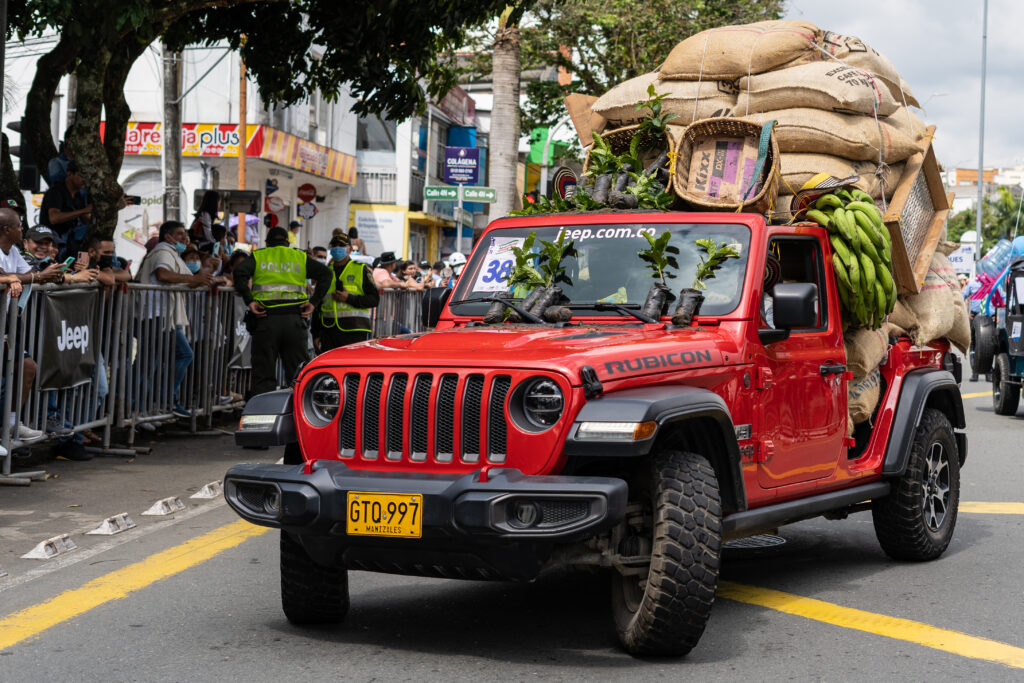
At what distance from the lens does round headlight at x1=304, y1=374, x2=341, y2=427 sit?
5.38 meters

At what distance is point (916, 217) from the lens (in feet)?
26.8

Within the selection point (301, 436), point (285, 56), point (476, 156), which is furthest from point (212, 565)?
point (476, 156)

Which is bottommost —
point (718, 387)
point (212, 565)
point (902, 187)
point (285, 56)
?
point (212, 565)

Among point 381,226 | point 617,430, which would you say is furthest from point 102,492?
point 381,226

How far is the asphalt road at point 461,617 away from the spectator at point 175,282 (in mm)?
3678

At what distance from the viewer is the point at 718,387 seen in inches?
224

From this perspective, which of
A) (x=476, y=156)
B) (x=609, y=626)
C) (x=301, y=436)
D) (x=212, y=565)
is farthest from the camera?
(x=476, y=156)

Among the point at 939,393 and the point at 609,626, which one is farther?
the point at 939,393

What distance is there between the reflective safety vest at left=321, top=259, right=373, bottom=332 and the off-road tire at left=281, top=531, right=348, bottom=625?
8.64 m

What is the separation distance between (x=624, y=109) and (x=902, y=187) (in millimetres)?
1691

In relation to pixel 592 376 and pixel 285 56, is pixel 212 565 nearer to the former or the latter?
pixel 592 376

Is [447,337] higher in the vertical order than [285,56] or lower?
lower

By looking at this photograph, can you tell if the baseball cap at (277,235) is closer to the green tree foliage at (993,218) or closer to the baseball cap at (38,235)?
the baseball cap at (38,235)

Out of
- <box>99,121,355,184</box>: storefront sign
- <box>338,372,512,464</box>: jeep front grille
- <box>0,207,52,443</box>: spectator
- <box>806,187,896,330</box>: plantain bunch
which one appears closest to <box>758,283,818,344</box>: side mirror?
<box>806,187,896,330</box>: plantain bunch
